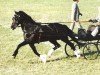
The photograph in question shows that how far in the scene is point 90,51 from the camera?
17.1 m

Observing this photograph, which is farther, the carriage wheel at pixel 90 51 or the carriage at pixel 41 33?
the carriage wheel at pixel 90 51

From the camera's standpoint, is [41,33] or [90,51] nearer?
[41,33]

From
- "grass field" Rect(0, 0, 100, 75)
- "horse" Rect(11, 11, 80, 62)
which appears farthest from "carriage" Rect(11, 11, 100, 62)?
"grass field" Rect(0, 0, 100, 75)

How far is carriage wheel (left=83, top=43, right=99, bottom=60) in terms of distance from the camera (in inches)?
646

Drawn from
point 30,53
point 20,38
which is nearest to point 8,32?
point 20,38

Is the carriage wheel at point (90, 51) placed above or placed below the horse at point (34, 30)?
below

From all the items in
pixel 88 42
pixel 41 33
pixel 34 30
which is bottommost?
pixel 88 42

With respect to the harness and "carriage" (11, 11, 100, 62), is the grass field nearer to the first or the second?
"carriage" (11, 11, 100, 62)

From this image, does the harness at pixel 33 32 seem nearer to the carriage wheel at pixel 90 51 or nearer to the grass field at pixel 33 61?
the grass field at pixel 33 61

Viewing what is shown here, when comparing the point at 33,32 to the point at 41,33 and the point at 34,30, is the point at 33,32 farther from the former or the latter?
the point at 41,33

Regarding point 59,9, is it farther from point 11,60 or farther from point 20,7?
point 11,60

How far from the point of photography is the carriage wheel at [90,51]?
646 inches

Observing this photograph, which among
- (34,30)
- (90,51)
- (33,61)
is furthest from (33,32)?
(90,51)

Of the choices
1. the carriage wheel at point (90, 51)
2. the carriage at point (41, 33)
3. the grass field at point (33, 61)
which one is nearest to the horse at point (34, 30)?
the carriage at point (41, 33)
